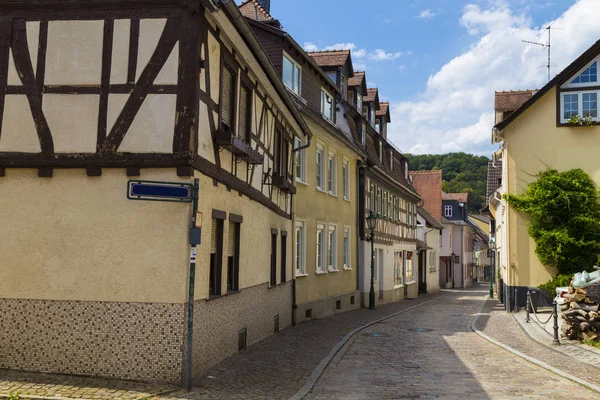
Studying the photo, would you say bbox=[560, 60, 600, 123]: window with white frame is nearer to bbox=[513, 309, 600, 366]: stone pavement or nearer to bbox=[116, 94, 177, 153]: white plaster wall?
bbox=[513, 309, 600, 366]: stone pavement

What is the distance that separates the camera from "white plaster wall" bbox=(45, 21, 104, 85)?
362 inches

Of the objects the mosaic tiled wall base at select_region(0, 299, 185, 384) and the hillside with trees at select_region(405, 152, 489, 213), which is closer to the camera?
the mosaic tiled wall base at select_region(0, 299, 185, 384)

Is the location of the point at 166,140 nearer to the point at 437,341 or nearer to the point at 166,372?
the point at 166,372

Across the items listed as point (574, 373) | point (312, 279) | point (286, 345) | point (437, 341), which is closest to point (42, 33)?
point (286, 345)

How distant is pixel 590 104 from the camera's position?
21.8m

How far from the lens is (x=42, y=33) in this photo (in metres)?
9.40

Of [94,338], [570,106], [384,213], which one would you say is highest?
[570,106]

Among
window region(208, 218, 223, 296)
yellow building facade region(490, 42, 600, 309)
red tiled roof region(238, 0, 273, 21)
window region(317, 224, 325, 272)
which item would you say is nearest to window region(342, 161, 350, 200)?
window region(317, 224, 325, 272)

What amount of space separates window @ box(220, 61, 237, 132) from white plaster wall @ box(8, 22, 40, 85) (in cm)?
290

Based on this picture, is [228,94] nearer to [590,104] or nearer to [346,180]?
[346,180]

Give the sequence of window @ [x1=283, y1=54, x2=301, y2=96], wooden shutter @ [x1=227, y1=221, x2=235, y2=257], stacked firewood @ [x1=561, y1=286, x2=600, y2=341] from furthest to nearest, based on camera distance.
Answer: window @ [x1=283, y1=54, x2=301, y2=96], stacked firewood @ [x1=561, y1=286, x2=600, y2=341], wooden shutter @ [x1=227, y1=221, x2=235, y2=257]

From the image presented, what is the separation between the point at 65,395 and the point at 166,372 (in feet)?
4.57

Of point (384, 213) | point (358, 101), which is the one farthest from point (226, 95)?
point (384, 213)

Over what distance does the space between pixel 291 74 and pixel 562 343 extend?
1100 cm
